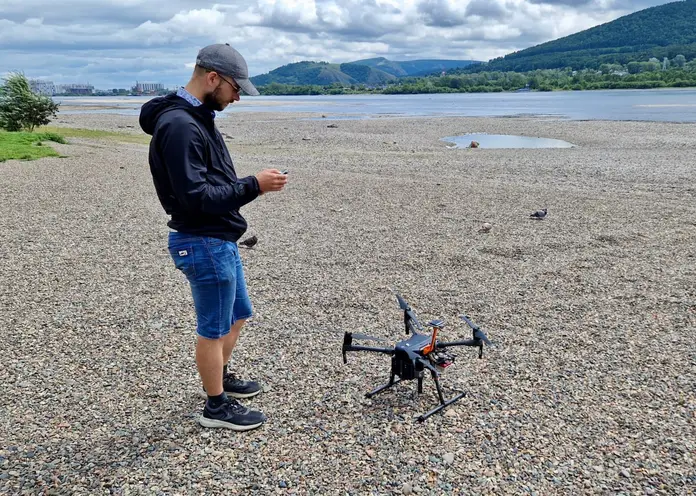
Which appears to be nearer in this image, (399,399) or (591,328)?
(399,399)

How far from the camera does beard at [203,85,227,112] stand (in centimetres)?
327

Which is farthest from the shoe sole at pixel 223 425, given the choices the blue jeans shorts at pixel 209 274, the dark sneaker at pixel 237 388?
the blue jeans shorts at pixel 209 274

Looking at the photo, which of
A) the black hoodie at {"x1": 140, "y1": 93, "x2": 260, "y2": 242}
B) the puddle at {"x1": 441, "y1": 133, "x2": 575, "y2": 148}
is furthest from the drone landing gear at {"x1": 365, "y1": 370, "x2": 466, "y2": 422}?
the puddle at {"x1": 441, "y1": 133, "x2": 575, "y2": 148}

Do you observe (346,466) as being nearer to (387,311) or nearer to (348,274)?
(387,311)

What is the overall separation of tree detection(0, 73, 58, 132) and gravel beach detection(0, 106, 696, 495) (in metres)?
15.9

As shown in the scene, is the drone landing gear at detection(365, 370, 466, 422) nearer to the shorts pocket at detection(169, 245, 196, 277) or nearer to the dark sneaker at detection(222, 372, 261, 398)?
the dark sneaker at detection(222, 372, 261, 398)

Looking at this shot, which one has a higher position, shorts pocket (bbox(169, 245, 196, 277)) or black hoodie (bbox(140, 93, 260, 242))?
black hoodie (bbox(140, 93, 260, 242))

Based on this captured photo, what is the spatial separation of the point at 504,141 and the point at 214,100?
93.6 ft

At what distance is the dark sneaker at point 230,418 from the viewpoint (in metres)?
3.88

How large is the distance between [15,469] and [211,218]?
75.4 inches

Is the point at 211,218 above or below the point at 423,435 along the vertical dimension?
above

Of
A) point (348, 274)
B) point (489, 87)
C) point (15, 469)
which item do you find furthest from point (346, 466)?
point (489, 87)

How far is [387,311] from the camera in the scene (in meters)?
6.23

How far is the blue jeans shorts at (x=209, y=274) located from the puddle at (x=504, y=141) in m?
24.9
